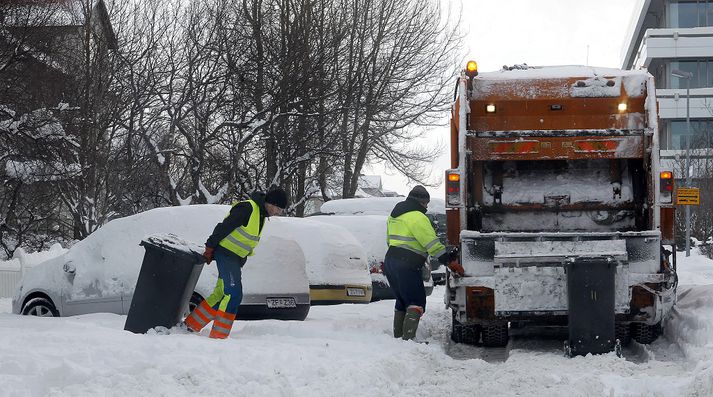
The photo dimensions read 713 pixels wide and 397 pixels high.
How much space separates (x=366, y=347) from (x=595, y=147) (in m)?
3.10

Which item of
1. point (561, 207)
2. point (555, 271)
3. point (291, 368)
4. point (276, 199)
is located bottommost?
point (291, 368)

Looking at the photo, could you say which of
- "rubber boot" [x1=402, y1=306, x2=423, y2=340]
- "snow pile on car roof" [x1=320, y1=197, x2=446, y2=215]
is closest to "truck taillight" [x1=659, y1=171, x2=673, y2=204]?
"rubber boot" [x1=402, y1=306, x2=423, y2=340]

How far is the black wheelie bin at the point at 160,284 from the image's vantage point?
8.88m

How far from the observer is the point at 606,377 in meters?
7.39

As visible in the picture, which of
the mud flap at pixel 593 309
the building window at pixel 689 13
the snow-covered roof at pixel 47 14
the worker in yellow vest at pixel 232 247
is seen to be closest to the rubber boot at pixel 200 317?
the worker in yellow vest at pixel 232 247

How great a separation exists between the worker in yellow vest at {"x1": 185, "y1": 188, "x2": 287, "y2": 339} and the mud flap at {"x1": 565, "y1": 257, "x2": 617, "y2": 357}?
9.05 feet

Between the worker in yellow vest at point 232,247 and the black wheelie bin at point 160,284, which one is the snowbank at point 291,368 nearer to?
the worker in yellow vest at point 232,247

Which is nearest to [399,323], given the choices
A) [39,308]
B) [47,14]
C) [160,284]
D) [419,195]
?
[419,195]

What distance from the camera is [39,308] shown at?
1182cm

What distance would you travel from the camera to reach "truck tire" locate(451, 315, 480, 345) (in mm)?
10641

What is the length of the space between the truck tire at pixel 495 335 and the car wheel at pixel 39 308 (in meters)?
4.99

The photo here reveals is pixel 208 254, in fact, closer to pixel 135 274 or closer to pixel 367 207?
pixel 135 274

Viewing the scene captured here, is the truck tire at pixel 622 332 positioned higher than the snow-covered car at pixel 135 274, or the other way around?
the snow-covered car at pixel 135 274

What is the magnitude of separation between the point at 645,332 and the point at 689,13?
2038 inches
